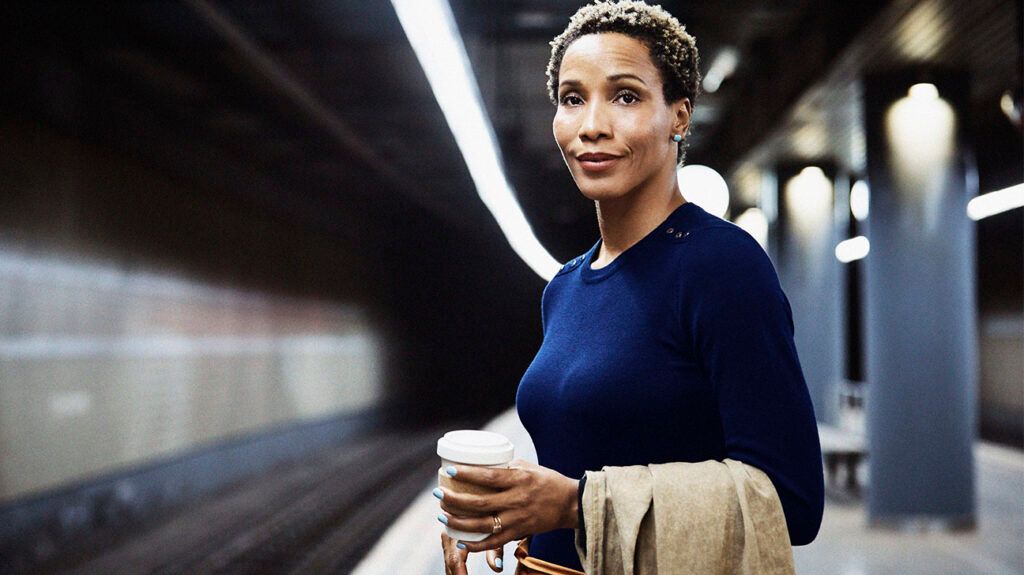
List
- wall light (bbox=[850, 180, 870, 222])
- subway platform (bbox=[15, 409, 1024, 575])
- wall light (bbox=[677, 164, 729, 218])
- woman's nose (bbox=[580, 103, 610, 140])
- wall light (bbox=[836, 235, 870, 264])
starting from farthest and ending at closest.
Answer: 1. wall light (bbox=[836, 235, 870, 264])
2. wall light (bbox=[850, 180, 870, 222])
3. wall light (bbox=[677, 164, 729, 218])
4. subway platform (bbox=[15, 409, 1024, 575])
5. woman's nose (bbox=[580, 103, 610, 140])

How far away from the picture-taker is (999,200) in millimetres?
13828

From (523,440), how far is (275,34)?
4.90m

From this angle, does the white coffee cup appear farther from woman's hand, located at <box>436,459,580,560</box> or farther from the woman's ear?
the woman's ear

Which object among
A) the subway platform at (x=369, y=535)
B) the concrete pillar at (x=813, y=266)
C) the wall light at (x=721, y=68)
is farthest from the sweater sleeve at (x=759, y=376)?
the concrete pillar at (x=813, y=266)

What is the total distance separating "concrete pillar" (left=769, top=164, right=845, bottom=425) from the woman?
11.9 metres

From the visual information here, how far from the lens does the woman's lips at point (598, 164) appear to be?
4.11ft

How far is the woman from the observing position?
1.09 m

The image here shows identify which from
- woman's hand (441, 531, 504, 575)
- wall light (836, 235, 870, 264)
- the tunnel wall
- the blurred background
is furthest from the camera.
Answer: wall light (836, 235, 870, 264)

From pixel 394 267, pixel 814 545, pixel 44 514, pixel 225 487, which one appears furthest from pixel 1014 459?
pixel 394 267

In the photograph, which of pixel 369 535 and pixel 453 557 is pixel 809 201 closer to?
pixel 369 535

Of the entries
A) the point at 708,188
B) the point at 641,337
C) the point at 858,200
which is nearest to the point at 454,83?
the point at 708,188

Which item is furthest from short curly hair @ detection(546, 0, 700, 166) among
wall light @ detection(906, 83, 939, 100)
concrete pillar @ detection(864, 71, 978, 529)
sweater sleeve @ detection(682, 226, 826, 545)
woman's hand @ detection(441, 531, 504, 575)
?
wall light @ detection(906, 83, 939, 100)

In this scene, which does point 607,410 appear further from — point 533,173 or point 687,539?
point 533,173

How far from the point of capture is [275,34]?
31.9ft
